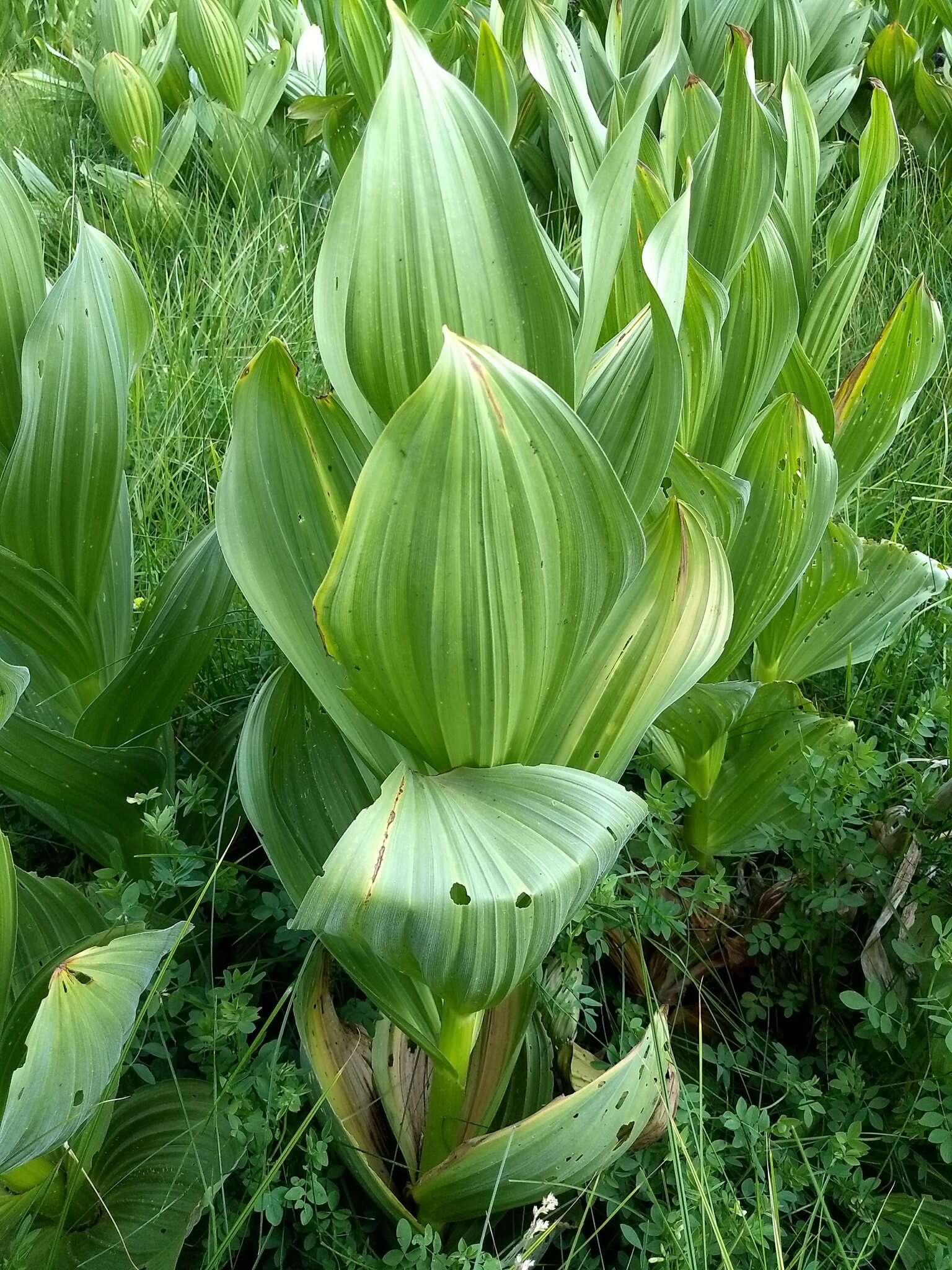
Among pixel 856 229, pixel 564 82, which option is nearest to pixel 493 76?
pixel 564 82

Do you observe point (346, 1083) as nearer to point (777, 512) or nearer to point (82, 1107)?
point (82, 1107)

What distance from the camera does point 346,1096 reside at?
89 centimetres

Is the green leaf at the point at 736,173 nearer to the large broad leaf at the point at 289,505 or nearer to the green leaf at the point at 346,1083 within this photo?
the large broad leaf at the point at 289,505

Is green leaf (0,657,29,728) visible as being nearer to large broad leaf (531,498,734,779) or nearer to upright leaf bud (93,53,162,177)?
large broad leaf (531,498,734,779)

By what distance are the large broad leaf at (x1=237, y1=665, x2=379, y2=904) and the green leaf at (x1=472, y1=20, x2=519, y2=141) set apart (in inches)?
40.9

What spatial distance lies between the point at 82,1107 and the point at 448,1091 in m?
0.28

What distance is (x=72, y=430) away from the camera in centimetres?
87

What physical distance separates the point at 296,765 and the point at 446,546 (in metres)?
0.35

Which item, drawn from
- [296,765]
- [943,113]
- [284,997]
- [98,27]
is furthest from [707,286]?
[98,27]

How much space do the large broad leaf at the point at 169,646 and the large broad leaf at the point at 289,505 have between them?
276mm

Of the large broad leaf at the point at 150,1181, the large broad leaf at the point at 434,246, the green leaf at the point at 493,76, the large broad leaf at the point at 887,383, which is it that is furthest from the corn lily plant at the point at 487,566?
the green leaf at the point at 493,76

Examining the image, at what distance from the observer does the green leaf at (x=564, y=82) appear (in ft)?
3.71

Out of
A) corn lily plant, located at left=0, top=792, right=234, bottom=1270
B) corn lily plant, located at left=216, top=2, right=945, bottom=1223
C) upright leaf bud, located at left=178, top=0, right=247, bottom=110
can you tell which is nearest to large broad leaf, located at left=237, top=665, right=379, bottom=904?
corn lily plant, located at left=216, top=2, right=945, bottom=1223

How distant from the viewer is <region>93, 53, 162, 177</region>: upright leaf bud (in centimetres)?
234
